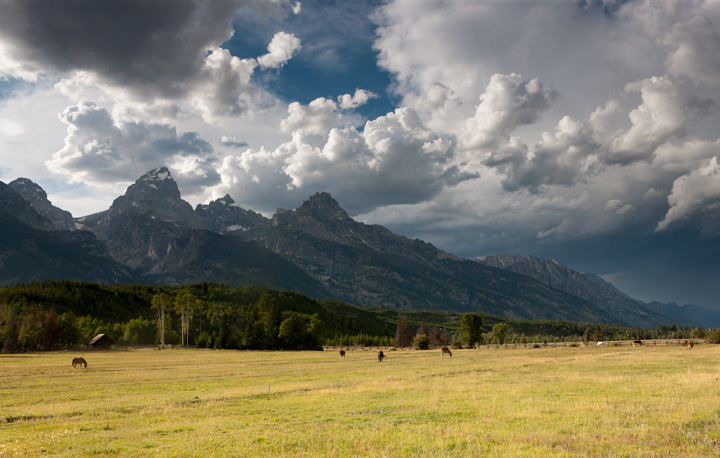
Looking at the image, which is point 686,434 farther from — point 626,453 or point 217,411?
point 217,411

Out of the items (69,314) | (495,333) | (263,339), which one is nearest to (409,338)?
(495,333)

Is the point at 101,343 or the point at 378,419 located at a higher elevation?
the point at 378,419

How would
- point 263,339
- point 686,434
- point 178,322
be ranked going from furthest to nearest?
point 178,322 → point 263,339 → point 686,434

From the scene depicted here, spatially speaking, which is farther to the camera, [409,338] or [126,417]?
[409,338]

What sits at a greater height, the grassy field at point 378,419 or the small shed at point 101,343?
the grassy field at point 378,419

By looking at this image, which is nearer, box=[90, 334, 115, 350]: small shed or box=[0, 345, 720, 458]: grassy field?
box=[0, 345, 720, 458]: grassy field

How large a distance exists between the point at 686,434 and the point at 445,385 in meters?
22.2

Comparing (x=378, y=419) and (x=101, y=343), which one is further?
(x=101, y=343)

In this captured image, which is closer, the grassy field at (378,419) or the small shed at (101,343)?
the grassy field at (378,419)

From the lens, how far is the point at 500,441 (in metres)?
17.3

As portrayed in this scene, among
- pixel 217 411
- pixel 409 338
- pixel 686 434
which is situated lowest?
pixel 409 338

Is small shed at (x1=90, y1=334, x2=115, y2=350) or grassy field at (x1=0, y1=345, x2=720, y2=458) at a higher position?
grassy field at (x1=0, y1=345, x2=720, y2=458)

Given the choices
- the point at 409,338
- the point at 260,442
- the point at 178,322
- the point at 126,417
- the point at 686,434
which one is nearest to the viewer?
the point at 686,434

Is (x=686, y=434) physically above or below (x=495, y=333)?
above
